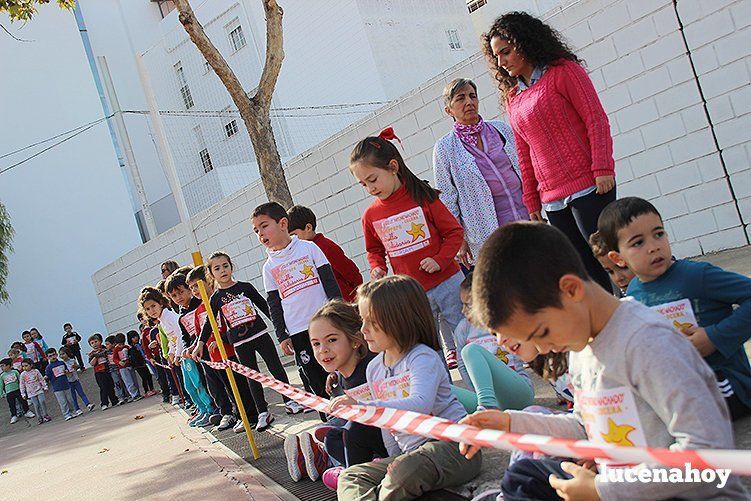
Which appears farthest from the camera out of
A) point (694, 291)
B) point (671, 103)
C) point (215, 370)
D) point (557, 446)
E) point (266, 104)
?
point (266, 104)

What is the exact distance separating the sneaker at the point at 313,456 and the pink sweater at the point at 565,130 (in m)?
1.83

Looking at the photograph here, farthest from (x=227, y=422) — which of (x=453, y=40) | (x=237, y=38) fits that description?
(x=453, y=40)

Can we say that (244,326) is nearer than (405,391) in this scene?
No

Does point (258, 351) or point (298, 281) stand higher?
point (298, 281)

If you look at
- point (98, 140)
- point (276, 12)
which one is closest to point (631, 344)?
point (276, 12)

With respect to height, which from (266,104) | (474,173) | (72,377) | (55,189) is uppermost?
(55,189)

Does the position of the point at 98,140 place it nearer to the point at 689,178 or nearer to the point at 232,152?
the point at 232,152

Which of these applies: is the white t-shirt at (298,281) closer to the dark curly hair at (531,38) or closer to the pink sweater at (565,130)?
the pink sweater at (565,130)

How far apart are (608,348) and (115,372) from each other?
1736 centimetres

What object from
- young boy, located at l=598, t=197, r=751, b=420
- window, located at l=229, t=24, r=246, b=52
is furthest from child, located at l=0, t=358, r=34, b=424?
young boy, located at l=598, t=197, r=751, b=420

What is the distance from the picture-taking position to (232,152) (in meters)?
24.3

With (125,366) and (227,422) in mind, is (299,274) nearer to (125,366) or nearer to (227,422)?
(227,422)

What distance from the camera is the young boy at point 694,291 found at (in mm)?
2859

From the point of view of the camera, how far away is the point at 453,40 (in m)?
24.3
